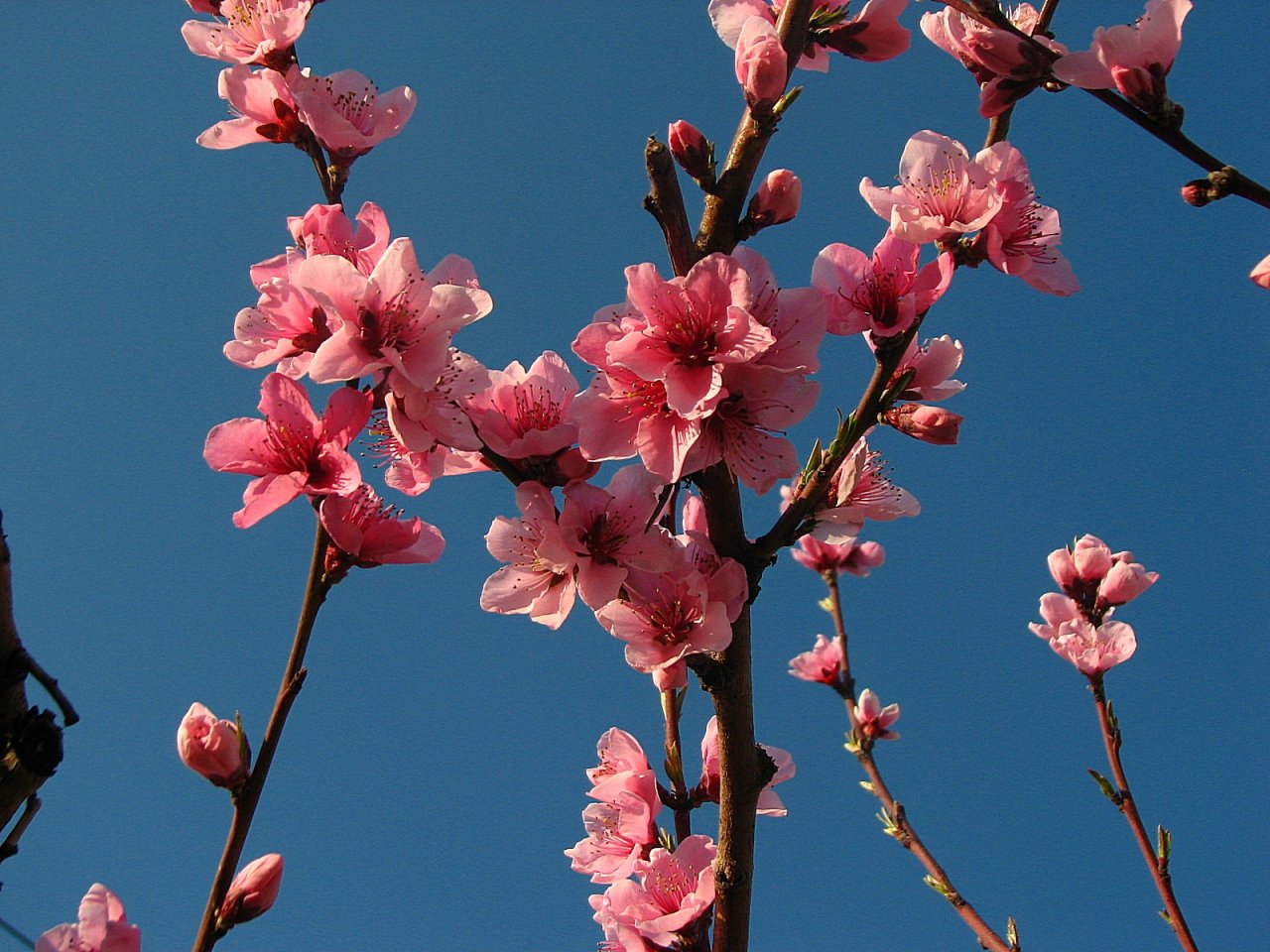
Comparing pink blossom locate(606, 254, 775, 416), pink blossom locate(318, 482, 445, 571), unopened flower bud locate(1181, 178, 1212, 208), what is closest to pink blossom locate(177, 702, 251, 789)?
pink blossom locate(318, 482, 445, 571)

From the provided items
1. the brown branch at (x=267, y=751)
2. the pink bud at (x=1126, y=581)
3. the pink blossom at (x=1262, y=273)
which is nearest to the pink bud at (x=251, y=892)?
the brown branch at (x=267, y=751)

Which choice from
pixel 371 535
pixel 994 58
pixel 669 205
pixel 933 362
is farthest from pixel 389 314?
pixel 994 58

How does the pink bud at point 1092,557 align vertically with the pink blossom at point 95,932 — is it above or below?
above

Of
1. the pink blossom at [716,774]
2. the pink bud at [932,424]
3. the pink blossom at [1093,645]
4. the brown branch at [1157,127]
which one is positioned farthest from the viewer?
the pink blossom at [1093,645]

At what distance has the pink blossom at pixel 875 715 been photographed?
12.8ft

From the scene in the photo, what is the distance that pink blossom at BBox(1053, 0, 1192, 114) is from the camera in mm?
1524

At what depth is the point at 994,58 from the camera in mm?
1568

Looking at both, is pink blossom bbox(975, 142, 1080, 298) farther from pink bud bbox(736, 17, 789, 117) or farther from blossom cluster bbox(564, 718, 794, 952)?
blossom cluster bbox(564, 718, 794, 952)

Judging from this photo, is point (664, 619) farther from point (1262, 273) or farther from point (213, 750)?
point (1262, 273)

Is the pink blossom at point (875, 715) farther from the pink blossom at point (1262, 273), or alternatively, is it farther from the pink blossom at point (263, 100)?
the pink blossom at point (263, 100)

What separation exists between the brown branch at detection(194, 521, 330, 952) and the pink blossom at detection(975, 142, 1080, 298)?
1263mm

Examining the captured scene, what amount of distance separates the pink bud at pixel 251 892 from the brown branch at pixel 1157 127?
6.29 ft

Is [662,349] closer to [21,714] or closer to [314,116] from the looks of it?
[314,116]

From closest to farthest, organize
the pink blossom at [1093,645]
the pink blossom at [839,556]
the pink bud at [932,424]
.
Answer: the pink bud at [932,424]
the pink blossom at [1093,645]
the pink blossom at [839,556]
